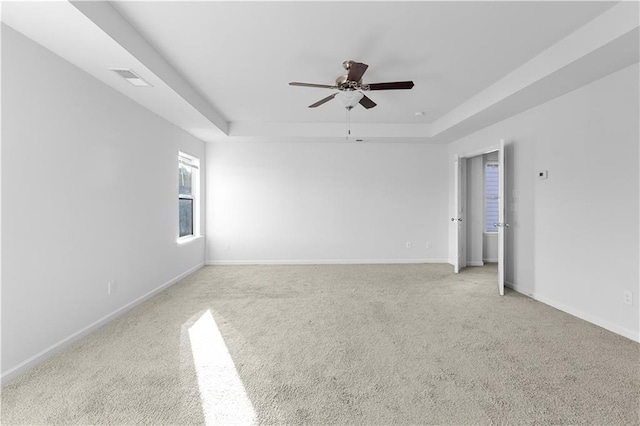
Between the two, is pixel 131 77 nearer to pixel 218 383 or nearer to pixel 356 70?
pixel 356 70

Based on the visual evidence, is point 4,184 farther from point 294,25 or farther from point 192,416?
point 294,25

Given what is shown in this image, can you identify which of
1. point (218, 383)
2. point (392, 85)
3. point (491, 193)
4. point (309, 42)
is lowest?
point (218, 383)

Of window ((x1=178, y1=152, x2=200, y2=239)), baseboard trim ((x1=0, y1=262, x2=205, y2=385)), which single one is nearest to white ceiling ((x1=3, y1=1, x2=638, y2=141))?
window ((x1=178, y1=152, x2=200, y2=239))

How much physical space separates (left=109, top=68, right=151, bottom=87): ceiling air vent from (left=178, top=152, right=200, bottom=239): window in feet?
6.75

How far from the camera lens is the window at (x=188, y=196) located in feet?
16.9

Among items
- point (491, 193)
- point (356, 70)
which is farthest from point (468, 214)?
point (356, 70)

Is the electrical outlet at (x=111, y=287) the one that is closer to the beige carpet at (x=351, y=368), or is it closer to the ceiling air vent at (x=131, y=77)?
the beige carpet at (x=351, y=368)

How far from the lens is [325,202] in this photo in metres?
5.91

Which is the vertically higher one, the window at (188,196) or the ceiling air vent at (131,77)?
the ceiling air vent at (131,77)

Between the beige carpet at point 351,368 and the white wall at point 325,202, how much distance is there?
89.5 inches

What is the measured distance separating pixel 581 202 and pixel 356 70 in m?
2.64

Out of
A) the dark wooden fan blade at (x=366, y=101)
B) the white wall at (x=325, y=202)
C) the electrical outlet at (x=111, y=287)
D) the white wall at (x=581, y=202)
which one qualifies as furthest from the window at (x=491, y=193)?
the electrical outlet at (x=111, y=287)

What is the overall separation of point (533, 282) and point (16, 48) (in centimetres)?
532

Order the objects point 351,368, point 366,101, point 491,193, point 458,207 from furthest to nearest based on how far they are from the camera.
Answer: point 491,193 < point 458,207 < point 366,101 < point 351,368
